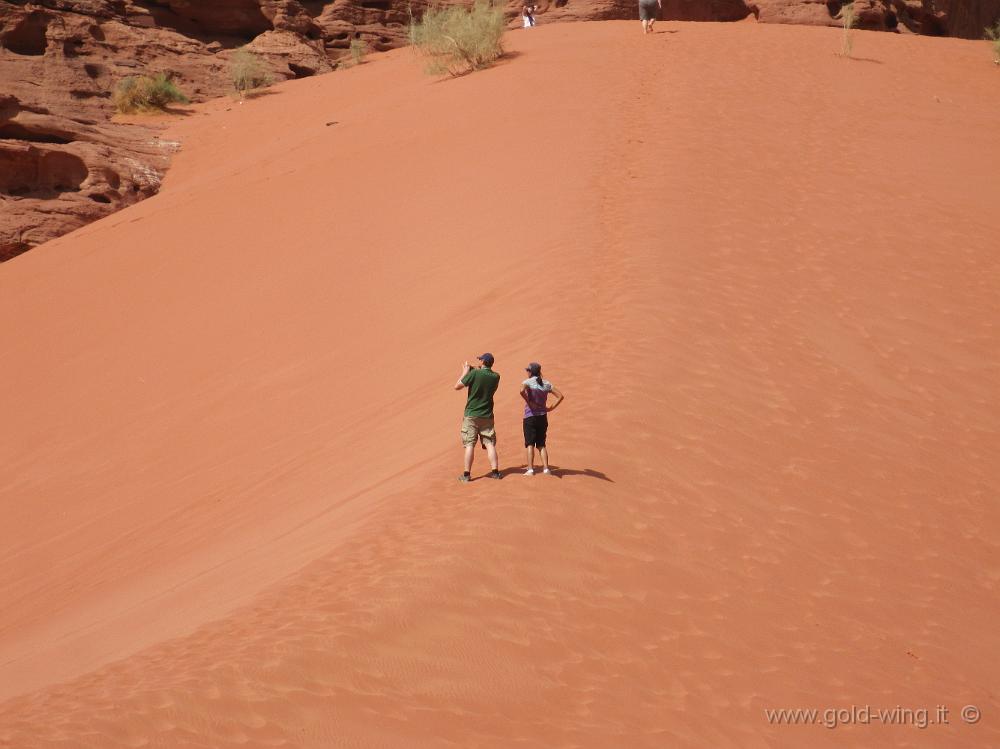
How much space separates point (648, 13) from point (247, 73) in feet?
34.5

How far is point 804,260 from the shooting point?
12500 millimetres

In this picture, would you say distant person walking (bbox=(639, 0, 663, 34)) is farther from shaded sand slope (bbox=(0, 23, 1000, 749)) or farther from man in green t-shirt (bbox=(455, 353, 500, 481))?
man in green t-shirt (bbox=(455, 353, 500, 481))

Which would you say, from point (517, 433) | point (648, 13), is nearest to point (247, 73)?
point (648, 13)

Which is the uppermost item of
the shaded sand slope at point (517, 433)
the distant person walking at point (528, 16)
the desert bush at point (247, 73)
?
the distant person walking at point (528, 16)

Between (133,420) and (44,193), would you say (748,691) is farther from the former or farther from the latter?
(44,193)

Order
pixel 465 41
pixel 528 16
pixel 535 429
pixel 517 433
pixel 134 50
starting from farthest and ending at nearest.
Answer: pixel 528 16 → pixel 134 50 → pixel 465 41 → pixel 517 433 → pixel 535 429

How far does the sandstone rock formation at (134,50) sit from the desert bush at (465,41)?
571 cm

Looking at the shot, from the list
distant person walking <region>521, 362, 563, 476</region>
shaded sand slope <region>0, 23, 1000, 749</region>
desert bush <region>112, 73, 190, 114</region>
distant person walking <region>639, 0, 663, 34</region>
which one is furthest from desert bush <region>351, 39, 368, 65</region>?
distant person walking <region>521, 362, 563, 476</region>

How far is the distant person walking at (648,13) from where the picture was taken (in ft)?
77.7

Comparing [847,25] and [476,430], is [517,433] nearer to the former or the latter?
[476,430]

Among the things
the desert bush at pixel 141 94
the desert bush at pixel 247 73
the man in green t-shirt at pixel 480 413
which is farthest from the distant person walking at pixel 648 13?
the man in green t-shirt at pixel 480 413

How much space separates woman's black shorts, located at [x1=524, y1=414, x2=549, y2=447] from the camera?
687 cm

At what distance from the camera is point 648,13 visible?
23875 millimetres

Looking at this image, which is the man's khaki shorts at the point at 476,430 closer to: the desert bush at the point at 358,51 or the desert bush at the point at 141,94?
the desert bush at the point at 141,94
